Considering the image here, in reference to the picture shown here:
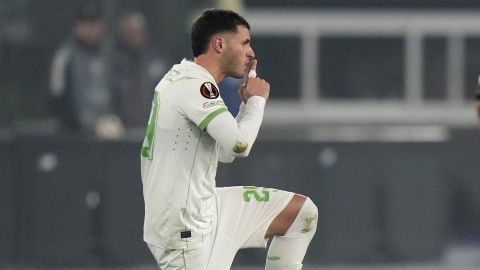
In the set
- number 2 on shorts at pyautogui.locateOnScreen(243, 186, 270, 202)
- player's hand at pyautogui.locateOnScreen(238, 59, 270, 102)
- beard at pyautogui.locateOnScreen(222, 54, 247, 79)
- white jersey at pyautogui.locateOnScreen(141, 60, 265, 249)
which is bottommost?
number 2 on shorts at pyautogui.locateOnScreen(243, 186, 270, 202)

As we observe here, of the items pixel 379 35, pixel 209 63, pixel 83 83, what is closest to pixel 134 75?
pixel 83 83

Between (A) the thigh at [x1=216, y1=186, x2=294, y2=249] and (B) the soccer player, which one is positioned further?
(A) the thigh at [x1=216, y1=186, x2=294, y2=249]

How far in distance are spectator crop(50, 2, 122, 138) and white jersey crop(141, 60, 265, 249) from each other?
21.1ft

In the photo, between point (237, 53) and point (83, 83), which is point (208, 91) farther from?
point (83, 83)

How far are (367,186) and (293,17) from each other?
3.51m

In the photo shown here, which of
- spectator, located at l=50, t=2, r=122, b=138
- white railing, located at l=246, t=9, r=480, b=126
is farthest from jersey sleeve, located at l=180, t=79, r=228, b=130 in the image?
white railing, located at l=246, t=9, r=480, b=126

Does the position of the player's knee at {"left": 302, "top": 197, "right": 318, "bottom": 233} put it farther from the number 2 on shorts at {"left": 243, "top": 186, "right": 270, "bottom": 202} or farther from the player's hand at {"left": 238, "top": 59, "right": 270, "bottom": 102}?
the player's hand at {"left": 238, "top": 59, "right": 270, "bottom": 102}

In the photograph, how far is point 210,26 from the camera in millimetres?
8469

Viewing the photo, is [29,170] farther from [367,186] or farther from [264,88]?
[264,88]

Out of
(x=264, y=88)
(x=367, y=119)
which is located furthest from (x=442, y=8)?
(x=264, y=88)

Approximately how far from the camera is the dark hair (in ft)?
27.8

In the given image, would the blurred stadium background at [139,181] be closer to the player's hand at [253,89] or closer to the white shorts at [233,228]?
the white shorts at [233,228]

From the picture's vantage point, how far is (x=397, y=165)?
15.1 meters

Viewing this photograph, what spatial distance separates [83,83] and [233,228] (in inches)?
264
